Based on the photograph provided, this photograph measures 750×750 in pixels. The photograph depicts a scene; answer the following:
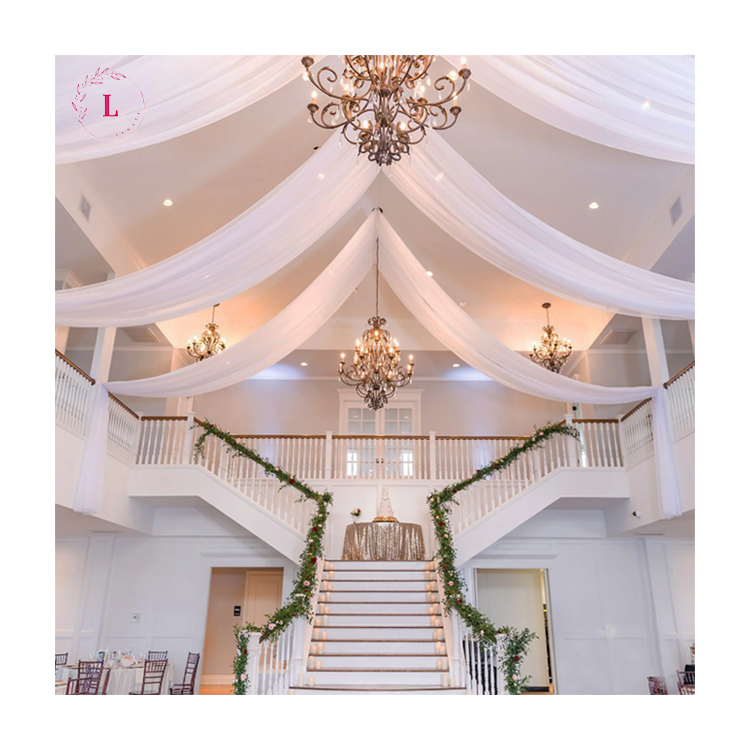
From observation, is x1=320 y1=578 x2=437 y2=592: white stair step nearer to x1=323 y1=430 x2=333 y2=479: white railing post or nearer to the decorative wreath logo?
x1=323 y1=430 x2=333 y2=479: white railing post

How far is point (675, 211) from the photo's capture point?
7941 millimetres

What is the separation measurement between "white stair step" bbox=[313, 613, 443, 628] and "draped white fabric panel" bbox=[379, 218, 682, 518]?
3.35 meters

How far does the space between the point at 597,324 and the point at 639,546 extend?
13.7 ft

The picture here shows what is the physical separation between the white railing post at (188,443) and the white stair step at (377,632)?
12.4ft

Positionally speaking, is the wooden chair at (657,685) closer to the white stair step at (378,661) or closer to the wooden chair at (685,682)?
the wooden chair at (685,682)

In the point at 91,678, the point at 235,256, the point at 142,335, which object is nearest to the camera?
the point at 235,256

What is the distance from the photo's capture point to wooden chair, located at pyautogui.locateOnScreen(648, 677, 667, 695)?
9.31m

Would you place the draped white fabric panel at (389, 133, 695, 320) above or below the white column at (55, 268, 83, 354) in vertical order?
below

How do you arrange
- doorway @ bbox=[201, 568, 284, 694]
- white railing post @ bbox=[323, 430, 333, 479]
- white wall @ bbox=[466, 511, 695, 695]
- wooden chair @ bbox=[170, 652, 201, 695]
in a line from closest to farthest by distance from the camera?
wooden chair @ bbox=[170, 652, 201, 695]
white wall @ bbox=[466, 511, 695, 695]
white railing post @ bbox=[323, 430, 333, 479]
doorway @ bbox=[201, 568, 284, 694]

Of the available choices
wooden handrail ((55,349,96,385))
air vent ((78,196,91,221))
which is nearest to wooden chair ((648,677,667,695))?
wooden handrail ((55,349,96,385))

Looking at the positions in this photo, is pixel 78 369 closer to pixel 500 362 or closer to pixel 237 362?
pixel 237 362

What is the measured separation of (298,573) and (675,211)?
7.50m

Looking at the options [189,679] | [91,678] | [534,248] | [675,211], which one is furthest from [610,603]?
[91,678]
